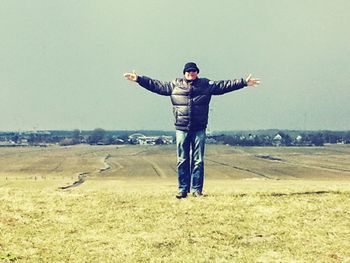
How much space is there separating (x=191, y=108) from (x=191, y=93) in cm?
44

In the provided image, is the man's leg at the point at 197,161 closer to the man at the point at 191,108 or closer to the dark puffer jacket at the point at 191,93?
the man at the point at 191,108

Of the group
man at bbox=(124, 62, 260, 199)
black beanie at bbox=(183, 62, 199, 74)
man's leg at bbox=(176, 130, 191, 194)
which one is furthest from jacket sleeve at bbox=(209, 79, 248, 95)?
man's leg at bbox=(176, 130, 191, 194)

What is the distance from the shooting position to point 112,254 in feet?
27.9

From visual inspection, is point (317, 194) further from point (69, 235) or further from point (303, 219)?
point (69, 235)

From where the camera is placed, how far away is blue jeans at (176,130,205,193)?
13961mm

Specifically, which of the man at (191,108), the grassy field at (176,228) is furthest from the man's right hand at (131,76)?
the grassy field at (176,228)

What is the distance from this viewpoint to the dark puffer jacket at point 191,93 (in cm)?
1388

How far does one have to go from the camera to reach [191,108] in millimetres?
13875

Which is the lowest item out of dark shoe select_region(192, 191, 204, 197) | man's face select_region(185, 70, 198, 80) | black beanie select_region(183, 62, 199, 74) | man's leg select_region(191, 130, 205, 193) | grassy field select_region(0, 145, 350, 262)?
grassy field select_region(0, 145, 350, 262)

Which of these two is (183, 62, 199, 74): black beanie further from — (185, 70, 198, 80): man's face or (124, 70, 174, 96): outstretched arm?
(124, 70, 174, 96): outstretched arm

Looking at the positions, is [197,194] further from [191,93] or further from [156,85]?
[156,85]

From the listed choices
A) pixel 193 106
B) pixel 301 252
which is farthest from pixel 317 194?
pixel 301 252

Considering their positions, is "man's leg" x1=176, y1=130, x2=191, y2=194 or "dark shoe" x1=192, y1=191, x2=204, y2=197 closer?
"dark shoe" x1=192, y1=191, x2=204, y2=197

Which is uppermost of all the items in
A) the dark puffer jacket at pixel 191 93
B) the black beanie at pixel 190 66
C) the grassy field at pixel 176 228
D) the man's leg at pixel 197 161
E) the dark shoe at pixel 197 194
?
the black beanie at pixel 190 66
